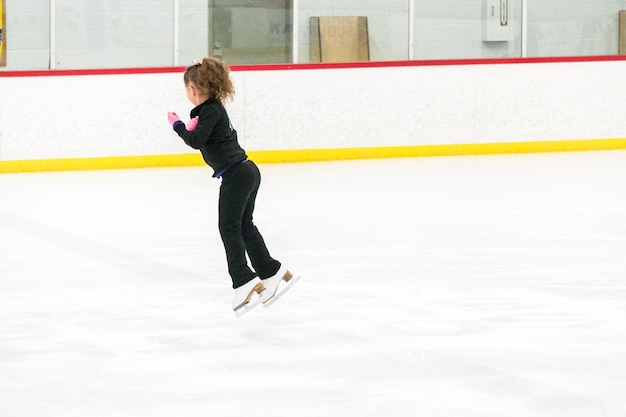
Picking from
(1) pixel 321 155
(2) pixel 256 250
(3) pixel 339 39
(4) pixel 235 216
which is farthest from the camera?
(3) pixel 339 39

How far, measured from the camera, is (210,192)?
9773 millimetres

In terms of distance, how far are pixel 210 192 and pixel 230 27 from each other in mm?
2773

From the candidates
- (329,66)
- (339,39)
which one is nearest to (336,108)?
(329,66)

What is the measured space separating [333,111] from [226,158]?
708cm

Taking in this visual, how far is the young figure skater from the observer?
5.19 m

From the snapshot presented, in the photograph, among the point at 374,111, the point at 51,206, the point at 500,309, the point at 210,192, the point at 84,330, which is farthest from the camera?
the point at 374,111

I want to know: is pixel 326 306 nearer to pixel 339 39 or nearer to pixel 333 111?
pixel 333 111

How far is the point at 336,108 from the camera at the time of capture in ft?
40.3

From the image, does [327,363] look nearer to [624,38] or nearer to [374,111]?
[374,111]

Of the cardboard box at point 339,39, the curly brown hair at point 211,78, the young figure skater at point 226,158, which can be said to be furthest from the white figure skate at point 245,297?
the cardboard box at point 339,39

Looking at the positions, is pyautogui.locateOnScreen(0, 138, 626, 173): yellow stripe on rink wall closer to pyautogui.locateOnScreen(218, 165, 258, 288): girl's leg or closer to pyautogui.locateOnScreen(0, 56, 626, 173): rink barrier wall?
pyautogui.locateOnScreen(0, 56, 626, 173): rink barrier wall

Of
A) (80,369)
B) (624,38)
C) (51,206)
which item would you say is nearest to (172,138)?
(51,206)

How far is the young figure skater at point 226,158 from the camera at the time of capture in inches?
204

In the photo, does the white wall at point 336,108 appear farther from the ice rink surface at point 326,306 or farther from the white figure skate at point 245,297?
the white figure skate at point 245,297
